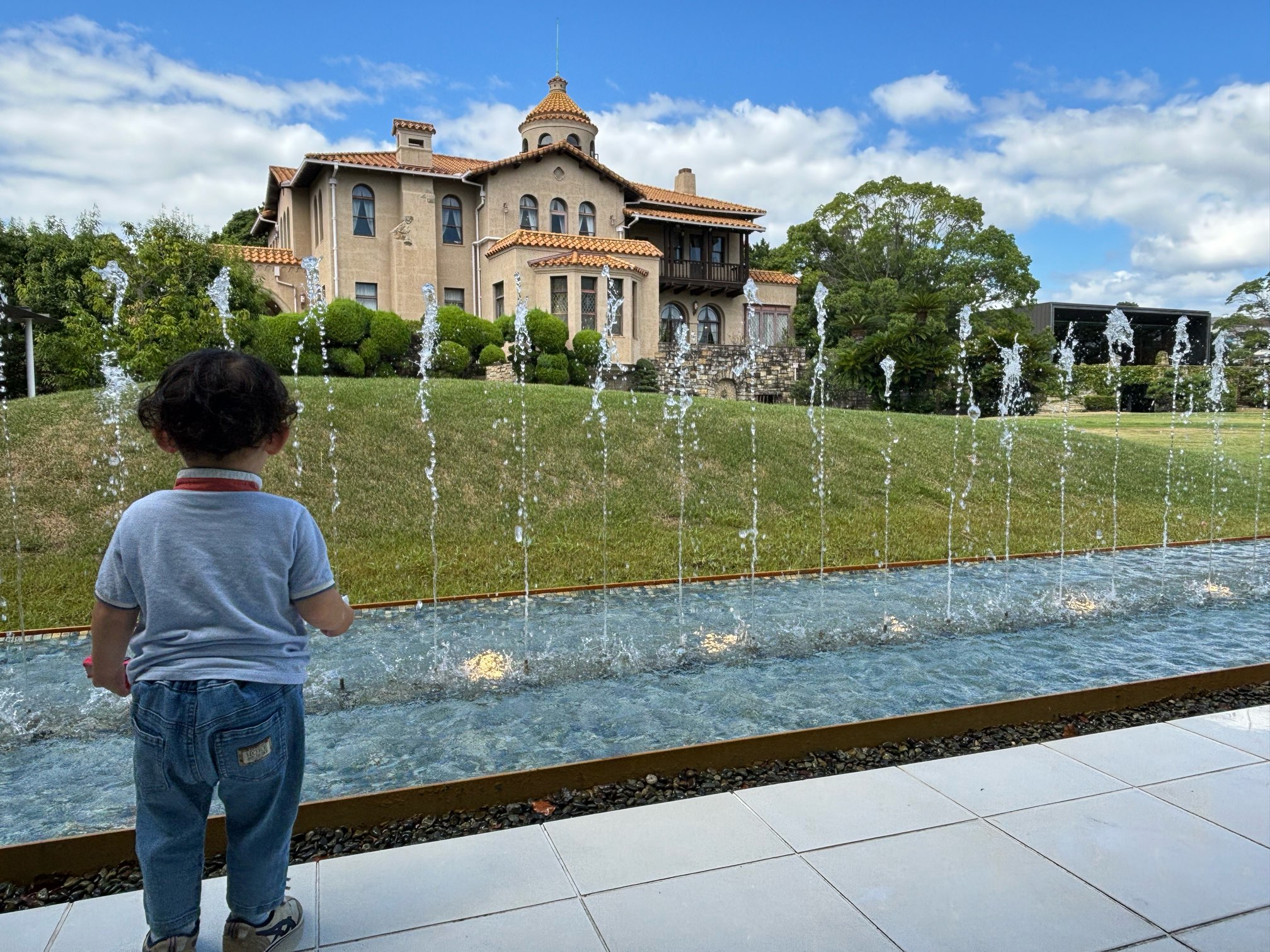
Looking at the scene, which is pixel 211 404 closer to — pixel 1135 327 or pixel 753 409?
pixel 753 409

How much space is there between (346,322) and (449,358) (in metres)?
2.24

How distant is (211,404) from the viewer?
6.15 feet

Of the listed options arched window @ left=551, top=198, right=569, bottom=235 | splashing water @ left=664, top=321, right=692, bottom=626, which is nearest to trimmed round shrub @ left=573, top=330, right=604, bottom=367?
splashing water @ left=664, top=321, right=692, bottom=626

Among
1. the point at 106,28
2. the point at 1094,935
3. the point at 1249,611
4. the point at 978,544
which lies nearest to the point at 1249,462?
the point at 978,544

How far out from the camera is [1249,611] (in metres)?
6.91

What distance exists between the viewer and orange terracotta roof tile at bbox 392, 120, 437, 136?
24375mm

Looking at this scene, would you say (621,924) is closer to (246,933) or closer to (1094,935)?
(246,933)

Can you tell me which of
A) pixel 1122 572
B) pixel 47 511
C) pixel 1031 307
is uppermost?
pixel 1031 307

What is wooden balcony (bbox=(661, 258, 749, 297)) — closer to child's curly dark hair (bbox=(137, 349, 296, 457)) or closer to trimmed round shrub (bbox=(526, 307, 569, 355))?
trimmed round shrub (bbox=(526, 307, 569, 355))

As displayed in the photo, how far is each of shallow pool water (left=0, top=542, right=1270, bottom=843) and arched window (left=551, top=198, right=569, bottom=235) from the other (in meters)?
20.5

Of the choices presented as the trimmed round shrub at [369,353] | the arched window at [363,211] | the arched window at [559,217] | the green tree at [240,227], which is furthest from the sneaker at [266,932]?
the green tree at [240,227]

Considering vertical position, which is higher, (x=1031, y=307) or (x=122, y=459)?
(x=1031, y=307)

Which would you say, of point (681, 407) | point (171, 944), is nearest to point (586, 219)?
point (681, 407)

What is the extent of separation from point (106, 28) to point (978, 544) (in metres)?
15.0
